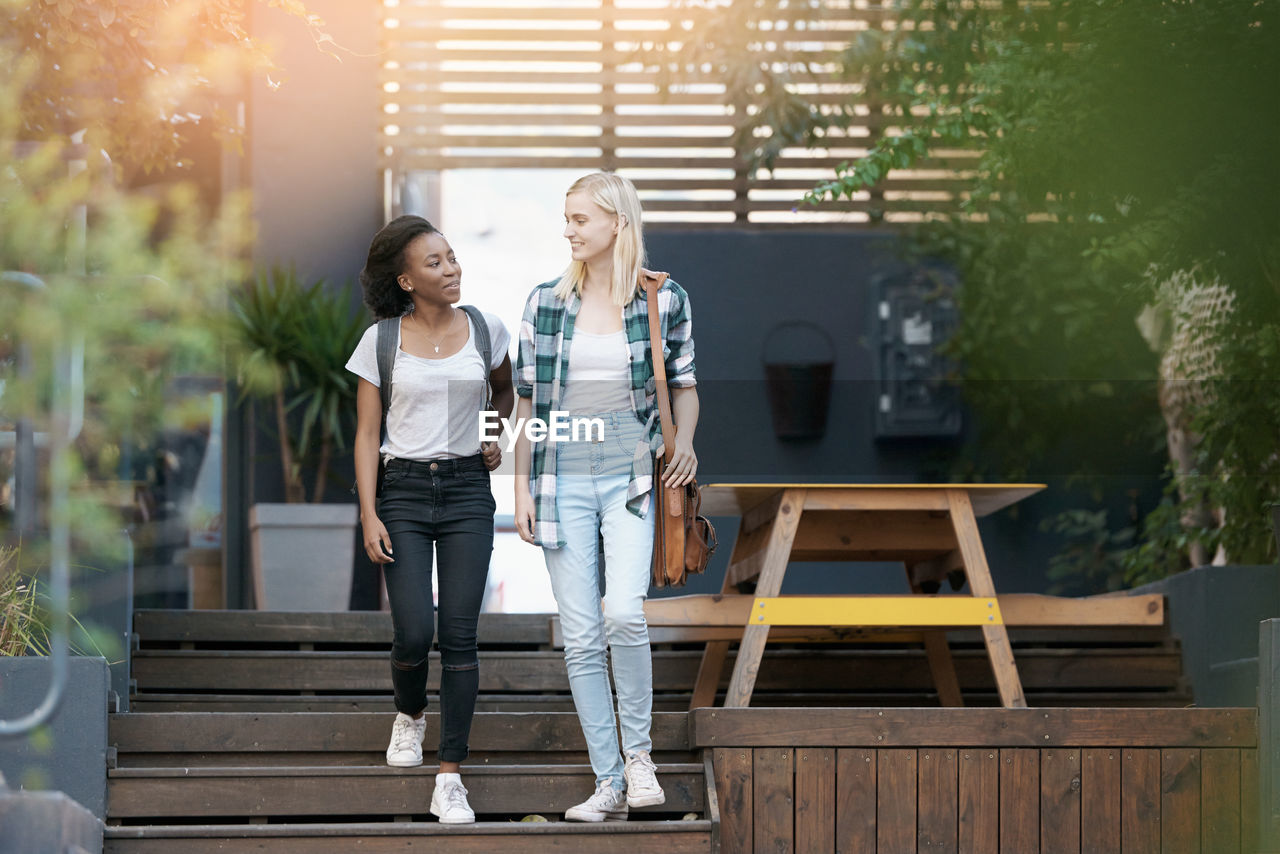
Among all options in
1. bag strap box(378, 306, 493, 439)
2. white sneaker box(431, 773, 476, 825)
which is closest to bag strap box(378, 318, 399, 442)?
bag strap box(378, 306, 493, 439)

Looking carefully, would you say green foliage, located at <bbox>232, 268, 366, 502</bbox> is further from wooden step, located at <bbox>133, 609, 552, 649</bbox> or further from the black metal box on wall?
the black metal box on wall

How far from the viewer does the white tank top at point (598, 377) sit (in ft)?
12.3

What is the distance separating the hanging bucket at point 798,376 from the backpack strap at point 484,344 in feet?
11.3

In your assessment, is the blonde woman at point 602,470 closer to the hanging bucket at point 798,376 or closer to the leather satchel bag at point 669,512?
the leather satchel bag at point 669,512

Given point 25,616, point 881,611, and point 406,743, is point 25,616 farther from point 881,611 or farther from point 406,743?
point 881,611

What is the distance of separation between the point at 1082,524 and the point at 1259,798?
3.22 metres

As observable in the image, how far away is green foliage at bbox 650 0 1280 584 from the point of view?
505cm

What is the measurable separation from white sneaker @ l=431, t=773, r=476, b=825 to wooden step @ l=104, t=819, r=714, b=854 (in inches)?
1.1

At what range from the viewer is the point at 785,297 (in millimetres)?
7340

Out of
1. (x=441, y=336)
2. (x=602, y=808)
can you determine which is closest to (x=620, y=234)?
(x=441, y=336)

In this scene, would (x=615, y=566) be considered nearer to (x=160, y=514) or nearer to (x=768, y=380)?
(x=768, y=380)

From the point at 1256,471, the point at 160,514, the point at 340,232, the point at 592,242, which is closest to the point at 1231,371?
the point at 1256,471

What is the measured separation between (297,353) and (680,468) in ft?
10.2

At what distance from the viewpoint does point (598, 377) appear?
376 cm
